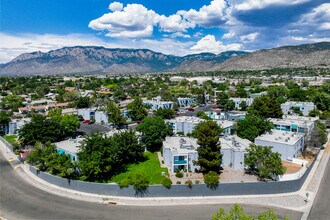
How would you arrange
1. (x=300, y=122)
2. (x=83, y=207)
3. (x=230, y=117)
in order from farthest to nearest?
(x=230, y=117) → (x=300, y=122) → (x=83, y=207)

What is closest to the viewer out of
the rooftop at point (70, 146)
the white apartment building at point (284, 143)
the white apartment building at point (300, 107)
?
the rooftop at point (70, 146)

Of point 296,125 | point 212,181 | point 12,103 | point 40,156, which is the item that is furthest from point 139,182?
point 12,103

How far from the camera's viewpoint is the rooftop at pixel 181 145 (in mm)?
35769

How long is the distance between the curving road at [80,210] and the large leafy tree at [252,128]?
61.1ft

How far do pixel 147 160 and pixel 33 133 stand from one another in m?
20.3

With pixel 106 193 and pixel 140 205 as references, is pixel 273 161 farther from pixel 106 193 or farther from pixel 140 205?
pixel 106 193

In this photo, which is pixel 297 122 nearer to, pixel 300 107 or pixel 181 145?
pixel 300 107

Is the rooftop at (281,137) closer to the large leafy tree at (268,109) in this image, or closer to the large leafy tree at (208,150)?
the large leafy tree at (208,150)

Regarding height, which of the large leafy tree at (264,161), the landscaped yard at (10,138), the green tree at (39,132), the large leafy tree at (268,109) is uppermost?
the large leafy tree at (268,109)

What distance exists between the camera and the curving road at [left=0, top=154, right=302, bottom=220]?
25.1 meters

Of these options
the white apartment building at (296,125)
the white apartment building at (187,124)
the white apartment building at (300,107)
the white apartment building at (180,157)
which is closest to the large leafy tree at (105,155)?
the white apartment building at (180,157)

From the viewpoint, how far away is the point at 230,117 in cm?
6694

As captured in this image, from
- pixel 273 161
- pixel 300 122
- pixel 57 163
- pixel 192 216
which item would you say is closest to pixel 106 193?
pixel 57 163

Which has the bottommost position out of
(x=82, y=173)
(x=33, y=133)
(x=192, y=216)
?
(x=192, y=216)
